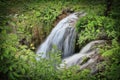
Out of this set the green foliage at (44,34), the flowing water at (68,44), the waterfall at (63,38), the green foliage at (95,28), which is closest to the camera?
the green foliage at (44,34)

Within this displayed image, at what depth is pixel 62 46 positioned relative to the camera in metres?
8.89

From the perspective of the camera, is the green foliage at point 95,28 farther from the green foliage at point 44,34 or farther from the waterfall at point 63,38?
the waterfall at point 63,38

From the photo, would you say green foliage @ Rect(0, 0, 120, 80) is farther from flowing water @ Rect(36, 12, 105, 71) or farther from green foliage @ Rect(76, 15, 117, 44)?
flowing water @ Rect(36, 12, 105, 71)

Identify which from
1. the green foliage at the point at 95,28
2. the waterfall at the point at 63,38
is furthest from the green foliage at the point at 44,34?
the waterfall at the point at 63,38

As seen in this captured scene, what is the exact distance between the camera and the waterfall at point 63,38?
875 cm

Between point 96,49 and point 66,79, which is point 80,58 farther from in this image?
point 66,79

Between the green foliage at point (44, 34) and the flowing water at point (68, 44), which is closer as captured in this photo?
the green foliage at point (44, 34)

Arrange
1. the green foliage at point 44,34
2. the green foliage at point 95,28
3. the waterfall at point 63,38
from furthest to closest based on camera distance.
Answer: the waterfall at point 63,38 → the green foliage at point 95,28 → the green foliage at point 44,34

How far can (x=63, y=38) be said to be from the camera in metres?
8.97

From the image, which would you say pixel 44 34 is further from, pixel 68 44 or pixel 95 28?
pixel 95 28

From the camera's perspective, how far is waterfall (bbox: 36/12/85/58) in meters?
8.75

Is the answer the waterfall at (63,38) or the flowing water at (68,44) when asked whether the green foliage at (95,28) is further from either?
the waterfall at (63,38)

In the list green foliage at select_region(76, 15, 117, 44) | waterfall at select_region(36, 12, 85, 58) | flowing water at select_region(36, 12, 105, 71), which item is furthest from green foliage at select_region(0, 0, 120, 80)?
waterfall at select_region(36, 12, 85, 58)

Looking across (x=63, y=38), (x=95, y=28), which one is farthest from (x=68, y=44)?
(x=95, y=28)
